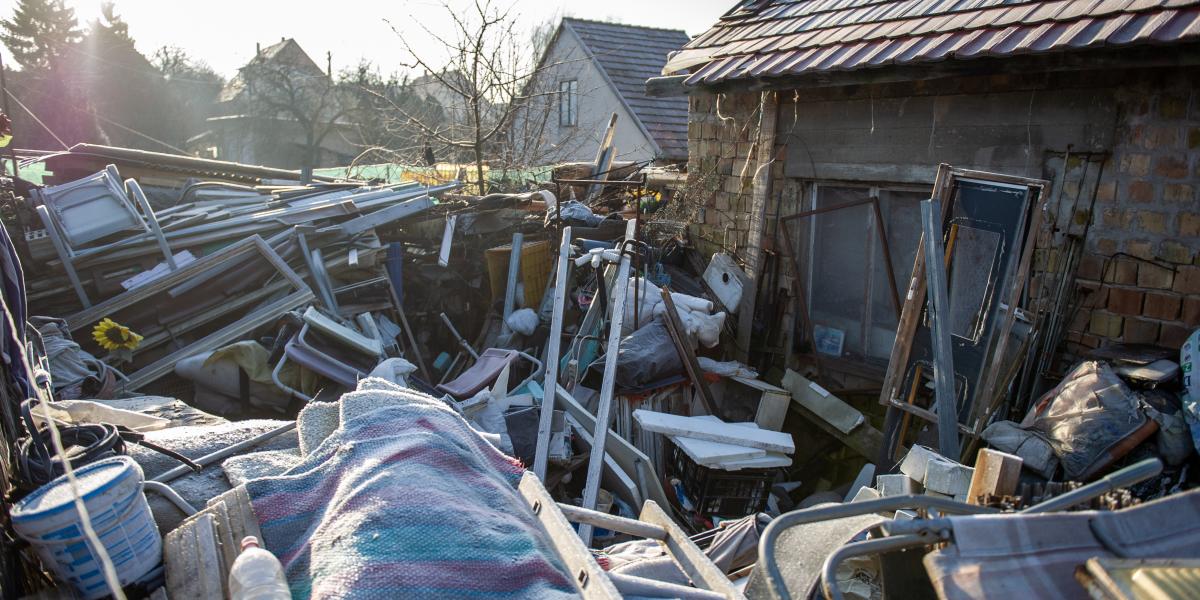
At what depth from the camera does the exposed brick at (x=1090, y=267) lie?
446cm

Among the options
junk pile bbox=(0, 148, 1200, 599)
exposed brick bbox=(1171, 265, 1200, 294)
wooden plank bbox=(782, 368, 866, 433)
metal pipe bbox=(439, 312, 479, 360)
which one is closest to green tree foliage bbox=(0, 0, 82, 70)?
junk pile bbox=(0, 148, 1200, 599)

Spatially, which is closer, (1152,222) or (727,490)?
(1152,222)

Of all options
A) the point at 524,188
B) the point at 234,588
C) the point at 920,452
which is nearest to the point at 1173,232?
the point at 920,452

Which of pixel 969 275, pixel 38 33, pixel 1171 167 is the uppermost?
pixel 38 33

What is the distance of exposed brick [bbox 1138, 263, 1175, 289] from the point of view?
165 inches

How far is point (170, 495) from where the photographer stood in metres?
2.53

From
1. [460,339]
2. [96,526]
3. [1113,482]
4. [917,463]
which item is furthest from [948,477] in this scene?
[460,339]

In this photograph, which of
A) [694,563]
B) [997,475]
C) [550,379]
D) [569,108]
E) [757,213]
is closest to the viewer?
[694,563]

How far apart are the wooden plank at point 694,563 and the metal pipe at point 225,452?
1.59m

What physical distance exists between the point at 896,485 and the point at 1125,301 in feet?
5.96

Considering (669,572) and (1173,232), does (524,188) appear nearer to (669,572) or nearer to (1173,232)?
(1173,232)

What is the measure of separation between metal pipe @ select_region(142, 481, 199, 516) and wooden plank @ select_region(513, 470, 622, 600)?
1.11 metres

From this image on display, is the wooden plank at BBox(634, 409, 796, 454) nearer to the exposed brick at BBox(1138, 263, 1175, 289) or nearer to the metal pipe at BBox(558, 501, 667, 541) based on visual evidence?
the exposed brick at BBox(1138, 263, 1175, 289)

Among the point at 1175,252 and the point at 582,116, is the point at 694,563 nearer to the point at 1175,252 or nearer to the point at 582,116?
the point at 1175,252
